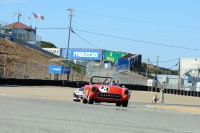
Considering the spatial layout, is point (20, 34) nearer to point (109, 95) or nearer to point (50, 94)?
point (50, 94)

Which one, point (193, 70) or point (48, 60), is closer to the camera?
point (48, 60)

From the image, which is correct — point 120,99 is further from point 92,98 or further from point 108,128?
point 108,128

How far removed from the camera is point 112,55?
95.2 m

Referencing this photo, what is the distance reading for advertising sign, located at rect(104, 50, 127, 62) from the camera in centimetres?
9406

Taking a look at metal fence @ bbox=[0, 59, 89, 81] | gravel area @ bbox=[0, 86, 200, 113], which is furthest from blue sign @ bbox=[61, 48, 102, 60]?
gravel area @ bbox=[0, 86, 200, 113]

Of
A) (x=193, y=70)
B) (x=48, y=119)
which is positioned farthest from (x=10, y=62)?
(x=193, y=70)

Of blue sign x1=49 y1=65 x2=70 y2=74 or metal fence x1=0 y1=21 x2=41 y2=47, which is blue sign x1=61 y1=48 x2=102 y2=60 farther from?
blue sign x1=49 y1=65 x2=70 y2=74

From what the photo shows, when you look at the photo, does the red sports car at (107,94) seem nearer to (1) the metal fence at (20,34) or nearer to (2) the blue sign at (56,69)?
(2) the blue sign at (56,69)

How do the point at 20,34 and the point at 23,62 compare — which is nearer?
the point at 23,62

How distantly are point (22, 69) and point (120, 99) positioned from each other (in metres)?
36.7

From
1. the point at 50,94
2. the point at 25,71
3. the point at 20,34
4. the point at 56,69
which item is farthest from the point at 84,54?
the point at 50,94

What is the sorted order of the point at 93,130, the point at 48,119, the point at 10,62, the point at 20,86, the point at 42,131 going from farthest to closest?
the point at 10,62
the point at 20,86
the point at 48,119
the point at 93,130
the point at 42,131

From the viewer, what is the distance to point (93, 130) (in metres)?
9.32

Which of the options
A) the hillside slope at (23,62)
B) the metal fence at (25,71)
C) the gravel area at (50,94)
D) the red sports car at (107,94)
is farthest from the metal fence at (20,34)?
the red sports car at (107,94)
